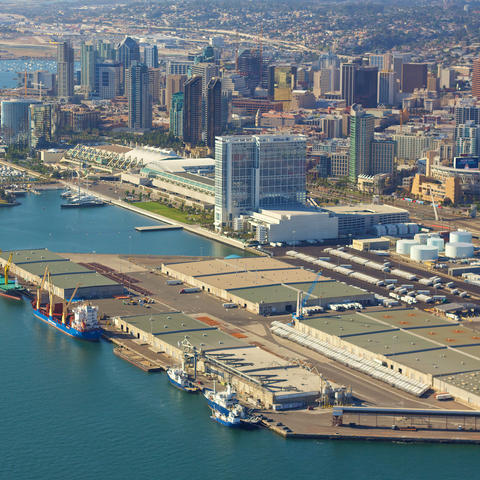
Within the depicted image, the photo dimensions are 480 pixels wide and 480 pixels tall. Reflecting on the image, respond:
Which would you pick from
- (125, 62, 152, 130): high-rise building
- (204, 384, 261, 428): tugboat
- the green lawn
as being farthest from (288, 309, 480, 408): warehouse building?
(125, 62, 152, 130): high-rise building

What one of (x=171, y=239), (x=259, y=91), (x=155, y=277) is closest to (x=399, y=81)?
(x=259, y=91)

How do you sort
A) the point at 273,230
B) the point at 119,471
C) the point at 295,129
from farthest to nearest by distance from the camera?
the point at 295,129 < the point at 273,230 < the point at 119,471

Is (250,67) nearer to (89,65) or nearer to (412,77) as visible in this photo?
(89,65)

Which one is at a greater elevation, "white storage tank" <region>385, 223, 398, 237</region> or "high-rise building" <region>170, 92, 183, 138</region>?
"high-rise building" <region>170, 92, 183, 138</region>

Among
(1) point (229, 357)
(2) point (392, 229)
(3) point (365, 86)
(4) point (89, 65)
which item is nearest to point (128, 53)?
(4) point (89, 65)

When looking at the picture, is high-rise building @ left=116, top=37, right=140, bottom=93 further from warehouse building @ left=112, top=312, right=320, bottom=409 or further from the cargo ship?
warehouse building @ left=112, top=312, right=320, bottom=409

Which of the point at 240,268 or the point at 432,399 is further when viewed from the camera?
the point at 240,268

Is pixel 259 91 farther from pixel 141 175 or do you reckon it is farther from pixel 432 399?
pixel 432 399
